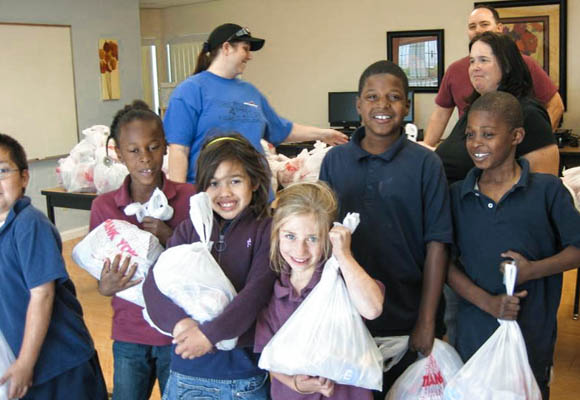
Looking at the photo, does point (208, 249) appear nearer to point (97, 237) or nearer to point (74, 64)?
point (97, 237)

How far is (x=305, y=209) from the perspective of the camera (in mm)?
1438

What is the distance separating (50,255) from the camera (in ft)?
5.11

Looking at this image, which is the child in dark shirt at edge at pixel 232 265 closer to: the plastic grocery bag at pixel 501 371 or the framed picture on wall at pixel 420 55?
the plastic grocery bag at pixel 501 371

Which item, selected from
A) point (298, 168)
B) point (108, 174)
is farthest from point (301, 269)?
point (108, 174)

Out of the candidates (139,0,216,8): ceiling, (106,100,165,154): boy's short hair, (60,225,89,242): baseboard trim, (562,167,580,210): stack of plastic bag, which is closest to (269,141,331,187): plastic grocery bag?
(562,167,580,210): stack of plastic bag

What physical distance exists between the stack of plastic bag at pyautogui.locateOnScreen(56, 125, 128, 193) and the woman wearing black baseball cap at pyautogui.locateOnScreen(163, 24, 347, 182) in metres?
1.44

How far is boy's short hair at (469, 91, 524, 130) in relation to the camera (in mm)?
1625

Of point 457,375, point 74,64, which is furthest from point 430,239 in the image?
point 74,64

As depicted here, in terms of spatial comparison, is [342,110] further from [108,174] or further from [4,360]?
[4,360]

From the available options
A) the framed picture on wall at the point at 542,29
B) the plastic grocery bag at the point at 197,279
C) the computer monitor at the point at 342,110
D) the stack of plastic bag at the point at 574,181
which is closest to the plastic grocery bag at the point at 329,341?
the plastic grocery bag at the point at 197,279

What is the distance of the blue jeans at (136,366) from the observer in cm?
173

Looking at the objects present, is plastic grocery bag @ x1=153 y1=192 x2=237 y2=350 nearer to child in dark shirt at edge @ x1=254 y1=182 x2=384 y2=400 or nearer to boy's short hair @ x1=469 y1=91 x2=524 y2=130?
child in dark shirt at edge @ x1=254 y1=182 x2=384 y2=400

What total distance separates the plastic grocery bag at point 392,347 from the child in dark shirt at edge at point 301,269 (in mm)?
197

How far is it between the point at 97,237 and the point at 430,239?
34.4 inches
